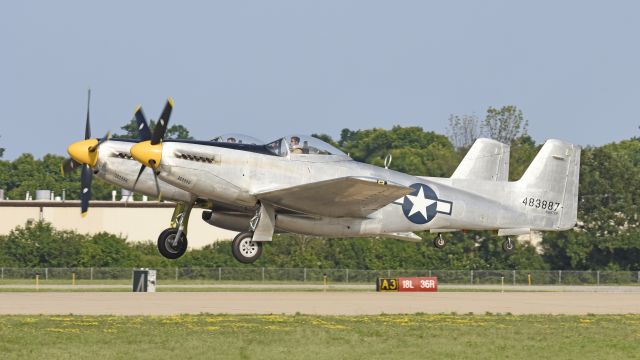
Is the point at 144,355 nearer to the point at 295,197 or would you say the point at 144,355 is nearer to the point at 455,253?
the point at 295,197

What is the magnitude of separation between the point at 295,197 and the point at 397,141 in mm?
99409

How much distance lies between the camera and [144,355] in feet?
65.1

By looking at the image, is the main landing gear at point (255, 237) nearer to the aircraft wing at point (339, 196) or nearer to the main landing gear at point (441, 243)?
the aircraft wing at point (339, 196)

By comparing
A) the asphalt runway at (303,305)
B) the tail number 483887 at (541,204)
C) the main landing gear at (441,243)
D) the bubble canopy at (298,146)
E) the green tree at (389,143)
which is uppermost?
the green tree at (389,143)

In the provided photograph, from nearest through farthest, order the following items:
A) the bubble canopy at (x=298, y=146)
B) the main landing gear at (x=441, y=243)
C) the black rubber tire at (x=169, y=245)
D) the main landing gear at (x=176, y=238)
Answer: the bubble canopy at (x=298, y=146)
the main landing gear at (x=176, y=238)
the black rubber tire at (x=169, y=245)
the main landing gear at (x=441, y=243)

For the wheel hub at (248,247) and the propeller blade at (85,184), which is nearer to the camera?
the wheel hub at (248,247)

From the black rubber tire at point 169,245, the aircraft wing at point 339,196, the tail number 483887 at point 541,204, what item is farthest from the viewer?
the tail number 483887 at point 541,204

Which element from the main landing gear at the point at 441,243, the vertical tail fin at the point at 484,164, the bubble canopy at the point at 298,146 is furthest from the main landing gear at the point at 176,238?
the vertical tail fin at the point at 484,164

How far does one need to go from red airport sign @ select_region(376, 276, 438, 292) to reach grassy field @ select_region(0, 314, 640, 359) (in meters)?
20.0

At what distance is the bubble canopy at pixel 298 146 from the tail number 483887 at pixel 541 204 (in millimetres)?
8030

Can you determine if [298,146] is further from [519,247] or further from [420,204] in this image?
[519,247]

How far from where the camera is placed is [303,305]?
3144 cm

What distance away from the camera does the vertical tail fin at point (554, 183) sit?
3847 centimetres

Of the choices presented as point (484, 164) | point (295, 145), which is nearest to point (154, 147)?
point (295, 145)
